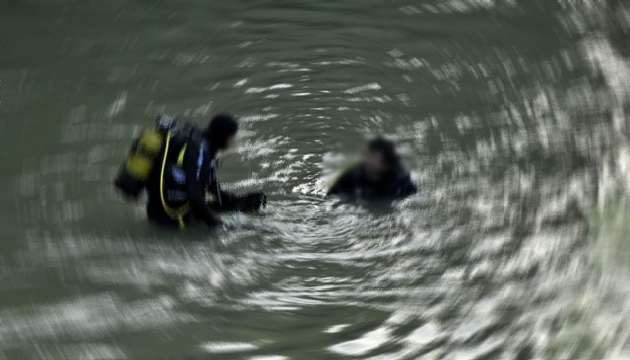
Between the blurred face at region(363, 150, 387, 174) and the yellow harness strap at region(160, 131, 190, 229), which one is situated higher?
the blurred face at region(363, 150, 387, 174)

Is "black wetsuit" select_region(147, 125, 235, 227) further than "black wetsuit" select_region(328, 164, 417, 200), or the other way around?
"black wetsuit" select_region(328, 164, 417, 200)

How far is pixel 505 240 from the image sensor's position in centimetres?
475

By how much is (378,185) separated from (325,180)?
57 cm

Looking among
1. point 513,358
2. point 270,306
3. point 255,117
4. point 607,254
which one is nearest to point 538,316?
point 513,358

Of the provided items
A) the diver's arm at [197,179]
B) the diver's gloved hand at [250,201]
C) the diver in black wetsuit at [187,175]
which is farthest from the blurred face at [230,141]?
the diver's gloved hand at [250,201]

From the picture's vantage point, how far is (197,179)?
14.9 ft

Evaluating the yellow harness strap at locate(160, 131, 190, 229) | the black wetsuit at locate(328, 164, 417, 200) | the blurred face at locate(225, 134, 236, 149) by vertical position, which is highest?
the blurred face at locate(225, 134, 236, 149)

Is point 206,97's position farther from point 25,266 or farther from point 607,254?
point 607,254

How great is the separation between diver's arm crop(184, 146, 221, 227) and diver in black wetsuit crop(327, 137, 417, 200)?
119cm

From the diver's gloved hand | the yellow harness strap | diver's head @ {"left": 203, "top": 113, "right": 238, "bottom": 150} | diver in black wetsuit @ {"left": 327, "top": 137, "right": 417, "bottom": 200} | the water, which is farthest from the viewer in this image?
diver in black wetsuit @ {"left": 327, "top": 137, "right": 417, "bottom": 200}

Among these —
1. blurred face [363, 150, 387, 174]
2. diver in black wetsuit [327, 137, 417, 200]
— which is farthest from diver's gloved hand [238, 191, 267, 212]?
blurred face [363, 150, 387, 174]

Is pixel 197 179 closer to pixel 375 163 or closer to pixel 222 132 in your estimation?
pixel 222 132

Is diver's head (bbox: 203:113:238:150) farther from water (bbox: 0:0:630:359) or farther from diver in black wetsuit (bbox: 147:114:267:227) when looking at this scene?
water (bbox: 0:0:630:359)

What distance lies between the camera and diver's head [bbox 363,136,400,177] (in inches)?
211
